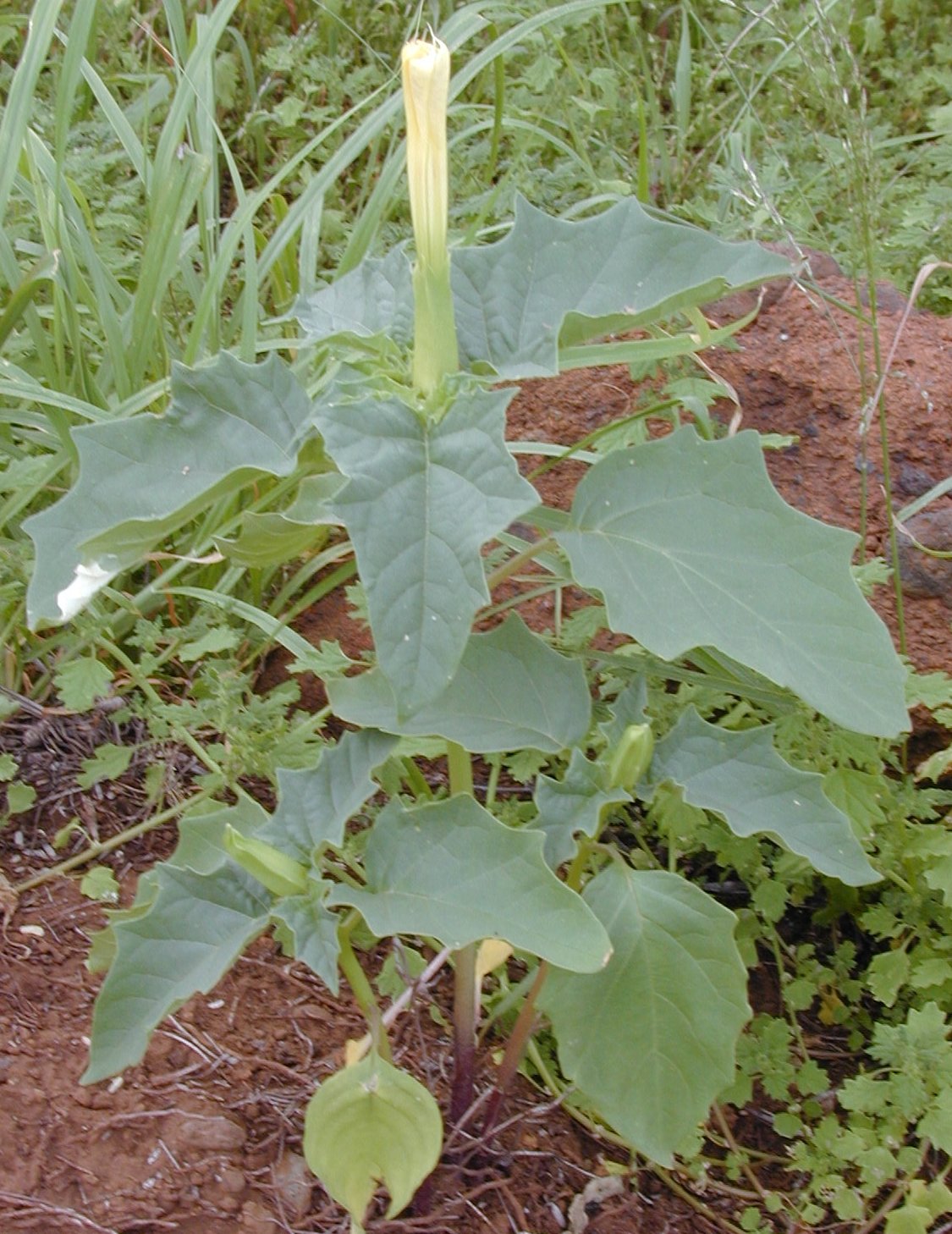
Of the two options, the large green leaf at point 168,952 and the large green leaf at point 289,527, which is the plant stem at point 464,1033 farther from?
the large green leaf at point 289,527

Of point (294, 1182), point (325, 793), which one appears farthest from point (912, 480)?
point (294, 1182)

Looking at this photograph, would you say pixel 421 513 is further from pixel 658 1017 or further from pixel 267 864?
pixel 658 1017

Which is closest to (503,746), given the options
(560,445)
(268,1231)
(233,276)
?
(268,1231)

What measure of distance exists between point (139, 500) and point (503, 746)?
350mm

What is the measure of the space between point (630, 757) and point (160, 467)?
1.40ft

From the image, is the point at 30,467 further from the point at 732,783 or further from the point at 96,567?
the point at 732,783

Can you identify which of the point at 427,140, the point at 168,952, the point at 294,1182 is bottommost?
the point at 294,1182

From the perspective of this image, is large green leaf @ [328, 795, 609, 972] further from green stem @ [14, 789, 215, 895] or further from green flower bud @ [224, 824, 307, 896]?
green stem @ [14, 789, 215, 895]

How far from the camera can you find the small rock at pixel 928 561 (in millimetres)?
1671

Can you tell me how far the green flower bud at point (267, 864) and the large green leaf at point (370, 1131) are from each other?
17 centimetres

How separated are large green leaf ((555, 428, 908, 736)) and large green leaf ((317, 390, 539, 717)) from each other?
0.43 ft

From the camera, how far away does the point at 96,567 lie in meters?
0.95

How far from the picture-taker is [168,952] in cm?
98

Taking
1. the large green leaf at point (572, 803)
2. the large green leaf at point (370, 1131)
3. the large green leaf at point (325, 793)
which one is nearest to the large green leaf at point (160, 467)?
the large green leaf at point (325, 793)
